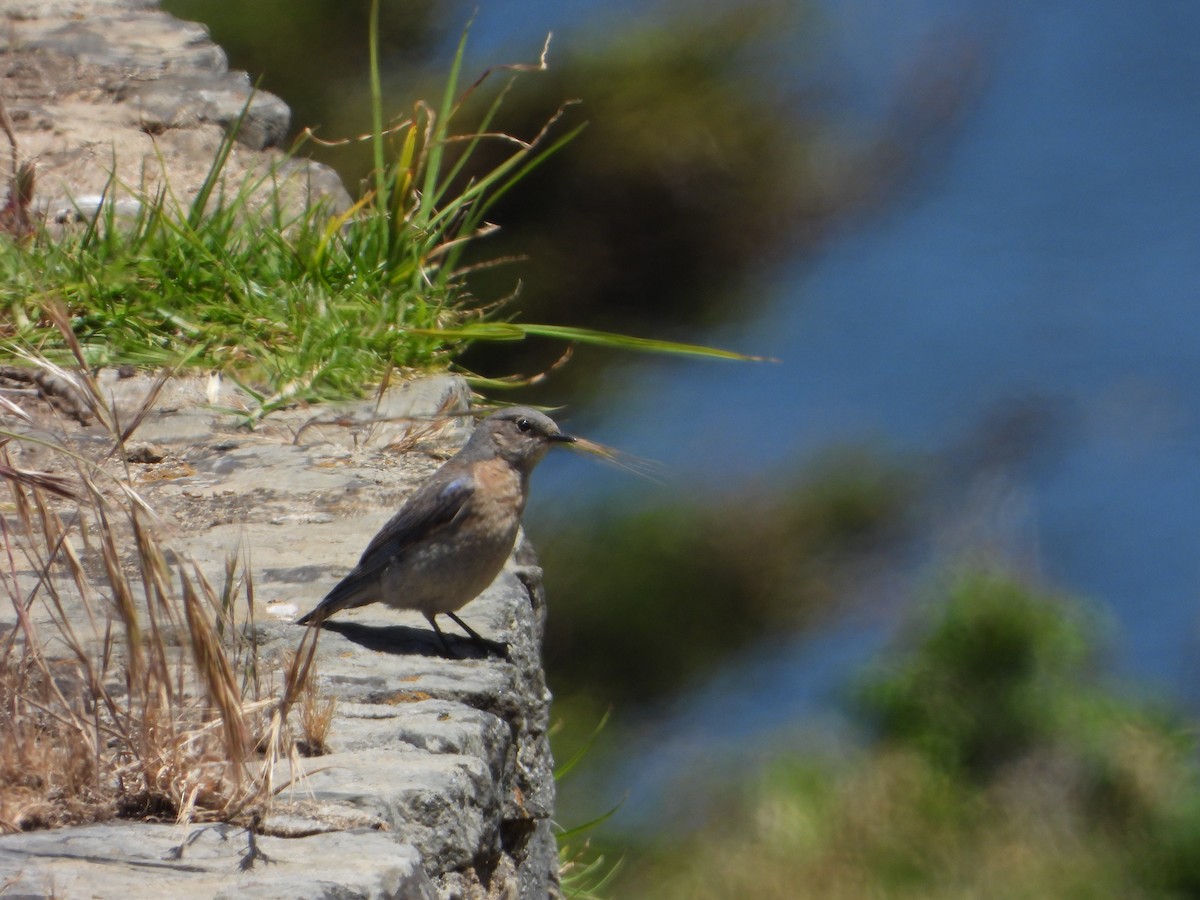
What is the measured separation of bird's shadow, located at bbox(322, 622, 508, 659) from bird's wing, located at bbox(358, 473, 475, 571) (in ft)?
0.39

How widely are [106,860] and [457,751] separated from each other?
0.62 metres

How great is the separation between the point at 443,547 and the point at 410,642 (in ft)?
0.56

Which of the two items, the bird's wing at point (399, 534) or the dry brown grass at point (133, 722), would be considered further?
the bird's wing at point (399, 534)

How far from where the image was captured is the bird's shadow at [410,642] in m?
2.71

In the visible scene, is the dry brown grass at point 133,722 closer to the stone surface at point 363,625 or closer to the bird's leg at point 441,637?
the stone surface at point 363,625

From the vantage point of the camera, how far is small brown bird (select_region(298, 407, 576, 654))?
278 centimetres

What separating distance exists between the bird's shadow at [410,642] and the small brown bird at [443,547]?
2 centimetres

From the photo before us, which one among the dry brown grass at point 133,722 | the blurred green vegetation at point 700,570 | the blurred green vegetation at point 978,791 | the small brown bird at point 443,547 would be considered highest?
the dry brown grass at point 133,722

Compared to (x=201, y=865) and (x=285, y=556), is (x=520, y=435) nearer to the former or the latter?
(x=285, y=556)

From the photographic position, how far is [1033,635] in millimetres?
6199

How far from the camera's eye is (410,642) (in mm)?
2773

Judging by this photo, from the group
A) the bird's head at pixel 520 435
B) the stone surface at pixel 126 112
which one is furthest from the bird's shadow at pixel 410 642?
the stone surface at pixel 126 112

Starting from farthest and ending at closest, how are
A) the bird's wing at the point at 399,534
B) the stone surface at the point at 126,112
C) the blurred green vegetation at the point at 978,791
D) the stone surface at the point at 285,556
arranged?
the blurred green vegetation at the point at 978,791 < the stone surface at the point at 126,112 < the bird's wing at the point at 399,534 < the stone surface at the point at 285,556

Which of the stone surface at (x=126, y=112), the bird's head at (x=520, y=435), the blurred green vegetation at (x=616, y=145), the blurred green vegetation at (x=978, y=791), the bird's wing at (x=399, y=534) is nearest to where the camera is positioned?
the bird's wing at (x=399, y=534)
